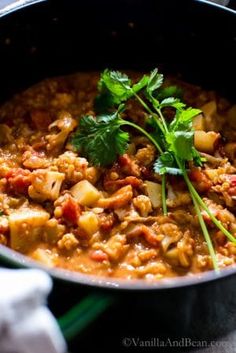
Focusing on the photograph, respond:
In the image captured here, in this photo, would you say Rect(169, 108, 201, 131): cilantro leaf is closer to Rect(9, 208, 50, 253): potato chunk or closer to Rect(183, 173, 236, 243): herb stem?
Rect(183, 173, 236, 243): herb stem

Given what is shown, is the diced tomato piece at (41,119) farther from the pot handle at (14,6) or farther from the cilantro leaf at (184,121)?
the cilantro leaf at (184,121)

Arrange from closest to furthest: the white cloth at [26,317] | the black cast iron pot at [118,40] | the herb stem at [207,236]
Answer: the white cloth at [26,317]
the herb stem at [207,236]
the black cast iron pot at [118,40]

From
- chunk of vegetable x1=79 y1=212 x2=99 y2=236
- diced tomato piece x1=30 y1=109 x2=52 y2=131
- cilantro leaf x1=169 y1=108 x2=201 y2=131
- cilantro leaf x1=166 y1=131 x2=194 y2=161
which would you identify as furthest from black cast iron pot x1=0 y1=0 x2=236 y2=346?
chunk of vegetable x1=79 y1=212 x2=99 y2=236

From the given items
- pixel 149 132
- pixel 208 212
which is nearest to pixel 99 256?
pixel 208 212

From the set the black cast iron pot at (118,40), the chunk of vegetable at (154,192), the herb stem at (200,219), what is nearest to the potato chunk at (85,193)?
the chunk of vegetable at (154,192)

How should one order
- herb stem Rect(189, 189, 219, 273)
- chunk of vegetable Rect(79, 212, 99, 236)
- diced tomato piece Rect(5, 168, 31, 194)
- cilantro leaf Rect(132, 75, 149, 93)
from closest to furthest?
herb stem Rect(189, 189, 219, 273)
chunk of vegetable Rect(79, 212, 99, 236)
diced tomato piece Rect(5, 168, 31, 194)
cilantro leaf Rect(132, 75, 149, 93)

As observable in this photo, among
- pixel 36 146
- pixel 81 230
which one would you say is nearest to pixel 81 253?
pixel 81 230

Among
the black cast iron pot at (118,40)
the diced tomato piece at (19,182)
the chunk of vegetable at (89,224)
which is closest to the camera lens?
the chunk of vegetable at (89,224)
